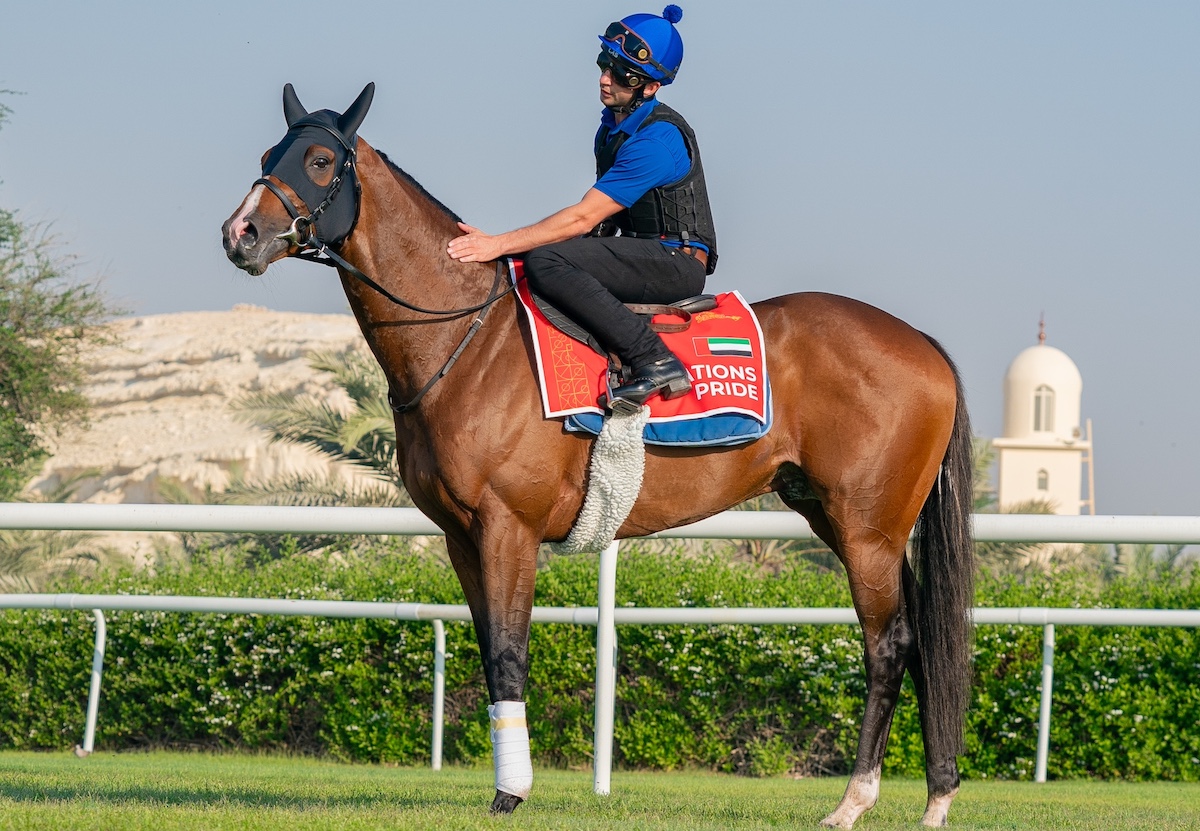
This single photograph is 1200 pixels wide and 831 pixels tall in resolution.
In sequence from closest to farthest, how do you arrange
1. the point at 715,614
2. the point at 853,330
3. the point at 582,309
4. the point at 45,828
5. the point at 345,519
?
the point at 45,828, the point at 582,309, the point at 853,330, the point at 345,519, the point at 715,614

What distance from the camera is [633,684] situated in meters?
9.00

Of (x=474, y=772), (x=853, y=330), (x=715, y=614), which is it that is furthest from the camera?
(x=474, y=772)

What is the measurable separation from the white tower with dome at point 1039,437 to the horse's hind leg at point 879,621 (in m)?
74.8

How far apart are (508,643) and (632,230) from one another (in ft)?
5.88

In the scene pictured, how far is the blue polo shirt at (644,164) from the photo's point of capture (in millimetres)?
5285

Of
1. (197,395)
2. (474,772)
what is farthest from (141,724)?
(197,395)

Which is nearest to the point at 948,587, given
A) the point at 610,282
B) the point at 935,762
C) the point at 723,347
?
the point at 935,762

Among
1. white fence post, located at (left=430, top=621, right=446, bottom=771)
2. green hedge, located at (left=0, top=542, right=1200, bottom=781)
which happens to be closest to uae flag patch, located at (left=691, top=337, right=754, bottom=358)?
white fence post, located at (left=430, top=621, right=446, bottom=771)

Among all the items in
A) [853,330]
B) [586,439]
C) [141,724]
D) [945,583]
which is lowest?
[141,724]

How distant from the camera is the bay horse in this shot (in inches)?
196

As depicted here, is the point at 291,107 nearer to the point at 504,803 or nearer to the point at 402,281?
the point at 402,281

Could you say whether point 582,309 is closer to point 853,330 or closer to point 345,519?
point 853,330

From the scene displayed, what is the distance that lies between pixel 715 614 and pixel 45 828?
13.1ft

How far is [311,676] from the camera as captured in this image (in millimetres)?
9250
